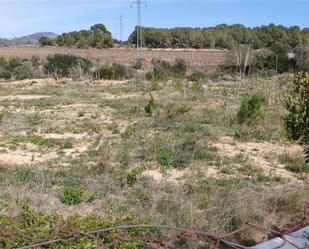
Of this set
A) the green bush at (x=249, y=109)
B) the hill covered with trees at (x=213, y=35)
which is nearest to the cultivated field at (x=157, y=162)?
the green bush at (x=249, y=109)

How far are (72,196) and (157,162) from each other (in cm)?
297

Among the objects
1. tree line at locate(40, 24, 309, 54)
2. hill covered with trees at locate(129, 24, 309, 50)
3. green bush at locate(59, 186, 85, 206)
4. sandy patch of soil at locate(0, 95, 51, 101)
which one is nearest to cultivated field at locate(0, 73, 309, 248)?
green bush at locate(59, 186, 85, 206)

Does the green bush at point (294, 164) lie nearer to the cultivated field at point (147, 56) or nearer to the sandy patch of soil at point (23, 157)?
the sandy patch of soil at point (23, 157)

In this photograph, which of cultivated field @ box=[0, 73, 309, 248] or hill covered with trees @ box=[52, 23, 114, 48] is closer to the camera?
cultivated field @ box=[0, 73, 309, 248]

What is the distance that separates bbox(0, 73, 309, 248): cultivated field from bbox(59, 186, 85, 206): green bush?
0.5 inches

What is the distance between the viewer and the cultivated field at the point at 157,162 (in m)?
5.67

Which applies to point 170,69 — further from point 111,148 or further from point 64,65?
point 111,148

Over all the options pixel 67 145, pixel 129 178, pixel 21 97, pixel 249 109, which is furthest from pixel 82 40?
pixel 129 178

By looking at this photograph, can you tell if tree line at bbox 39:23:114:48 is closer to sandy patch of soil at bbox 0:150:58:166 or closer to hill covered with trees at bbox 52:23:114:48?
hill covered with trees at bbox 52:23:114:48

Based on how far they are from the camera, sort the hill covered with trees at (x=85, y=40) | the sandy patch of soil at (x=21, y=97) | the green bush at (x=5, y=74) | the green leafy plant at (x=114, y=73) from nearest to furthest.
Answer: the sandy patch of soil at (x=21, y=97) → the green leafy plant at (x=114, y=73) → the green bush at (x=5, y=74) → the hill covered with trees at (x=85, y=40)

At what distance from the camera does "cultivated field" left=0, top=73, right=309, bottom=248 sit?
567 cm

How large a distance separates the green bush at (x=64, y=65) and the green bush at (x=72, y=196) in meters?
24.0

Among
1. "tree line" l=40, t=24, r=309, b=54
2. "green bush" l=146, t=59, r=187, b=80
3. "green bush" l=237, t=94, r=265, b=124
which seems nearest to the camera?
"green bush" l=237, t=94, r=265, b=124

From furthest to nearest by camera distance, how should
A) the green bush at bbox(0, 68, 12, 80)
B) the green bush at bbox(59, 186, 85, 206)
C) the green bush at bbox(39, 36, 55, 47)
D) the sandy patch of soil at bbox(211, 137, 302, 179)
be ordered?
1. the green bush at bbox(39, 36, 55, 47)
2. the green bush at bbox(0, 68, 12, 80)
3. the sandy patch of soil at bbox(211, 137, 302, 179)
4. the green bush at bbox(59, 186, 85, 206)
